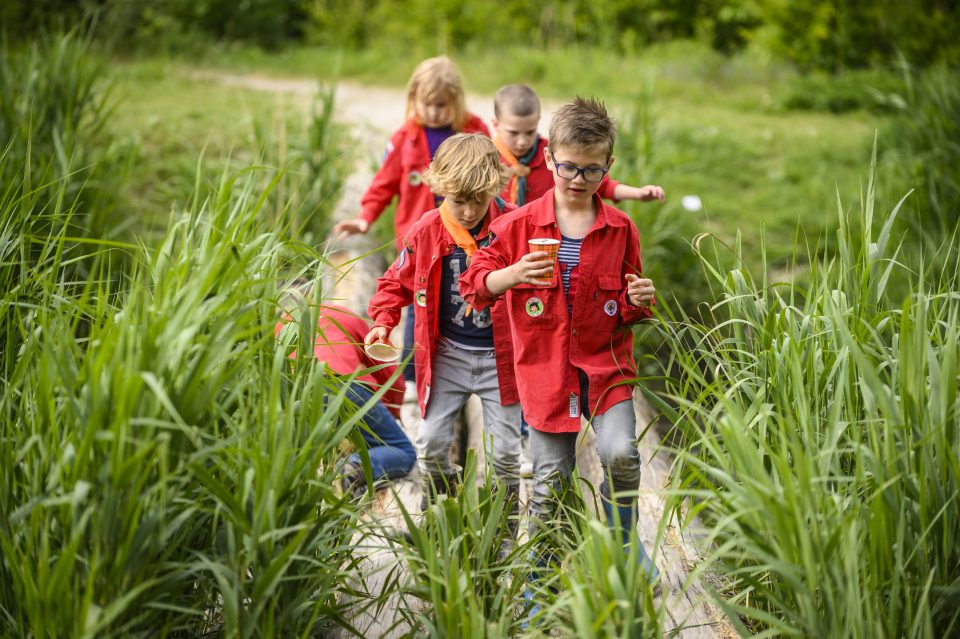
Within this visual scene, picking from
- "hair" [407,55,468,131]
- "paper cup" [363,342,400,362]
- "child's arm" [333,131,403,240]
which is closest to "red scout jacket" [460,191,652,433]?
"paper cup" [363,342,400,362]

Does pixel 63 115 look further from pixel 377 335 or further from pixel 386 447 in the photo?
pixel 377 335

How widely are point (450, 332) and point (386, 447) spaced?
496 mm

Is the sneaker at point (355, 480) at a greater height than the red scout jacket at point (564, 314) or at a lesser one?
lesser

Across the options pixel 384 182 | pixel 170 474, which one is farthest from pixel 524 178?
pixel 170 474

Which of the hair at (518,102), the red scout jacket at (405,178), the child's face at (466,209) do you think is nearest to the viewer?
the child's face at (466,209)

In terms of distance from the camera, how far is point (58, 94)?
5.13 meters

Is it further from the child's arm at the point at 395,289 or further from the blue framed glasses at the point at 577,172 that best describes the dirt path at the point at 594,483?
the blue framed glasses at the point at 577,172

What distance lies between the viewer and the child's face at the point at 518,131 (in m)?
3.50

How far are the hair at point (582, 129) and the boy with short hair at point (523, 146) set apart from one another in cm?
70

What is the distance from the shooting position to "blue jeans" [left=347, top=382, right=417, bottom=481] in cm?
328

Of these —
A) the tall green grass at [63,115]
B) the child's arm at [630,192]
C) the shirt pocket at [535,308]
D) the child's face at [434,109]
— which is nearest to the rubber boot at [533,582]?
the shirt pocket at [535,308]

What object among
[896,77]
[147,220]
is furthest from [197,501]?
[896,77]

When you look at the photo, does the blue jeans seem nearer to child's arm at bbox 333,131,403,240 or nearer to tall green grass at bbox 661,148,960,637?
child's arm at bbox 333,131,403,240

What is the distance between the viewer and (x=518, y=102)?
350cm
